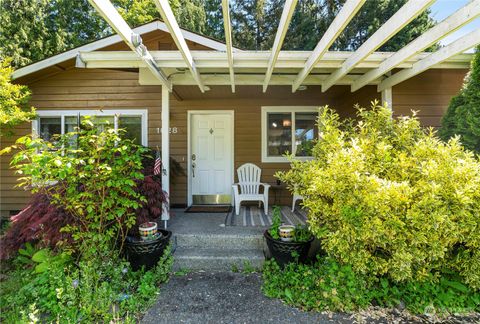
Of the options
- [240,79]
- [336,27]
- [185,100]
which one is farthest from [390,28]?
[185,100]

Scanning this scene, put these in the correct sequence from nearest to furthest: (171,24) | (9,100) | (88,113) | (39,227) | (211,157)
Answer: (171,24) < (39,227) < (9,100) < (88,113) < (211,157)

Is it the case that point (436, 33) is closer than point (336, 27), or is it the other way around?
point (336, 27)

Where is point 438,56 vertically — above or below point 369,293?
above

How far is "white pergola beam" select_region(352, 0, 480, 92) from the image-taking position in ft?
6.53

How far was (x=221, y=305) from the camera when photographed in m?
2.31

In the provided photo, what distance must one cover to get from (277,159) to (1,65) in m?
5.05

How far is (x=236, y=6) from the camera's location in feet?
42.0

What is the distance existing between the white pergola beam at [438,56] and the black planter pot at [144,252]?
3786mm

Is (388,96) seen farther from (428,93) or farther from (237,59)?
(237,59)

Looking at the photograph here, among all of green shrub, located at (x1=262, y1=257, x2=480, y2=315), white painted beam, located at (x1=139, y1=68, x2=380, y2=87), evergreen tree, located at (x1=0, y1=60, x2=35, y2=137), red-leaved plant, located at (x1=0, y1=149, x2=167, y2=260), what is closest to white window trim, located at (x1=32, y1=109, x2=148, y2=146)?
evergreen tree, located at (x1=0, y1=60, x2=35, y2=137)

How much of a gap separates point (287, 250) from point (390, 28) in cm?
242

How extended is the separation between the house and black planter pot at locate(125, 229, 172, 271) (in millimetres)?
1071

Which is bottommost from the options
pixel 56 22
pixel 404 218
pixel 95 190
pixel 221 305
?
pixel 221 305

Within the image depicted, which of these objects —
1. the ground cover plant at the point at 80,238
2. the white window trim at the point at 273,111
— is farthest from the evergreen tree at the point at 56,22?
the ground cover plant at the point at 80,238
